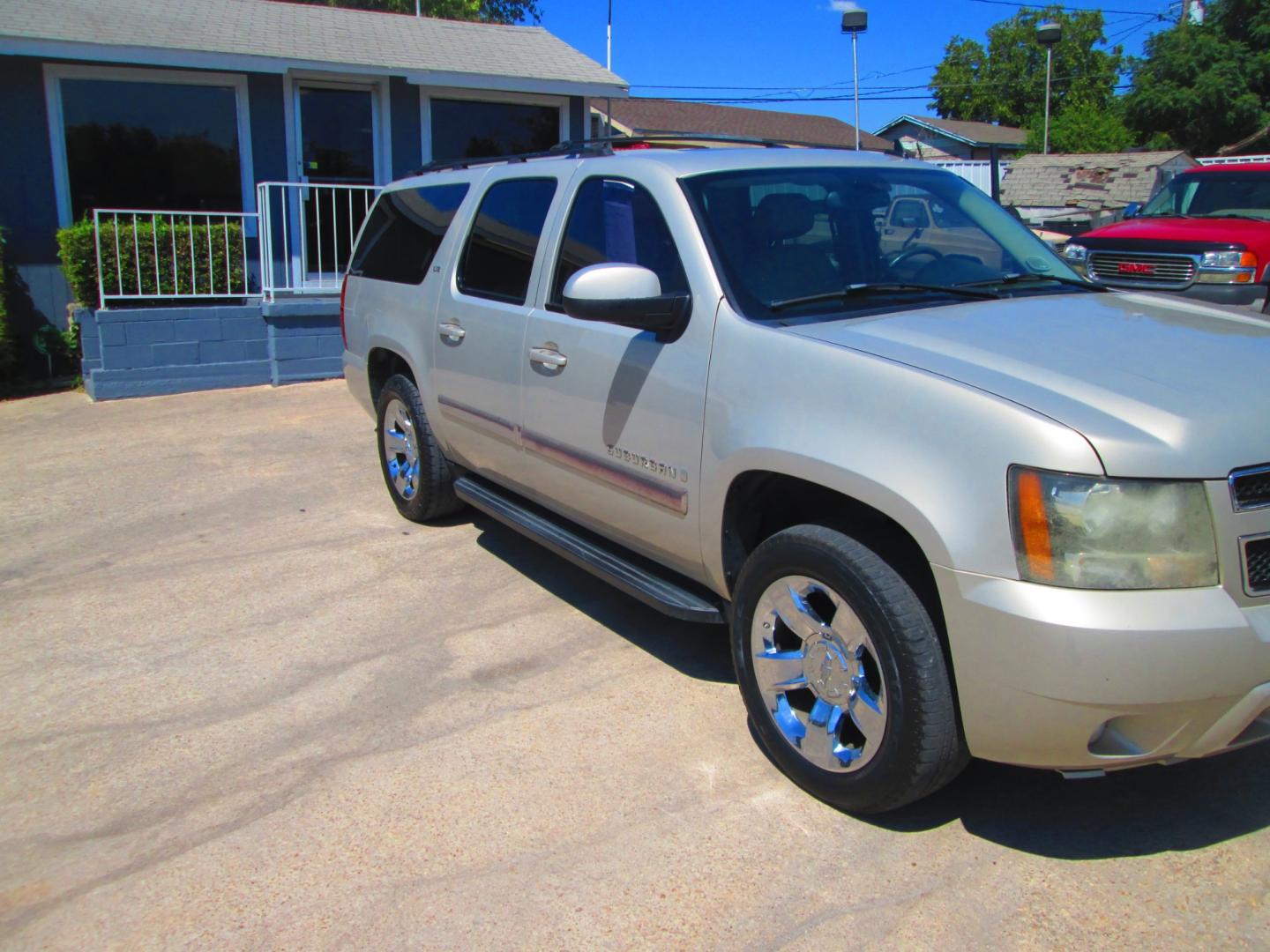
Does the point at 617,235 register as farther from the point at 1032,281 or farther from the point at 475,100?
the point at 475,100

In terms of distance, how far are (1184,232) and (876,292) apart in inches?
309

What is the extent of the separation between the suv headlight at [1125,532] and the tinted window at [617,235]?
62.6 inches

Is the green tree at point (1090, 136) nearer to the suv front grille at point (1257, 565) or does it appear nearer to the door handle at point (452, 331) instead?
the door handle at point (452, 331)

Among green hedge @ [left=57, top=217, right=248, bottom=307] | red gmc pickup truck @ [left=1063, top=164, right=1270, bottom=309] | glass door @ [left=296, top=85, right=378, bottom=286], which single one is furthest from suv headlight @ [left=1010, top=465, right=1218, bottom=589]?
glass door @ [left=296, top=85, right=378, bottom=286]

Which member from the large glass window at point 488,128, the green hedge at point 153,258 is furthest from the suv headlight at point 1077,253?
the green hedge at point 153,258

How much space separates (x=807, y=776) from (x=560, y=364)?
5.98 ft

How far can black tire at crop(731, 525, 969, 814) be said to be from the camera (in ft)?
9.49

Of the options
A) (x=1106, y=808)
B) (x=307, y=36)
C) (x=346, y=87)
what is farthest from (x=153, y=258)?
(x=1106, y=808)

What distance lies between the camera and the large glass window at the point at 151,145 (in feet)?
38.3

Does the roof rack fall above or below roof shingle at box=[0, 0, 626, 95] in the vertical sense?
below

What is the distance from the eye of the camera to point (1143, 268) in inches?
406

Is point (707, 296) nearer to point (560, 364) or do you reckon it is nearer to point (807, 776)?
point (560, 364)

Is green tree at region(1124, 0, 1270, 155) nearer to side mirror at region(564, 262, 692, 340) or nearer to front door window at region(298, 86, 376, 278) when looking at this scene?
front door window at region(298, 86, 376, 278)

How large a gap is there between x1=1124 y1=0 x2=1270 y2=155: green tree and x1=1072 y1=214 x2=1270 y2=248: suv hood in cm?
3654
